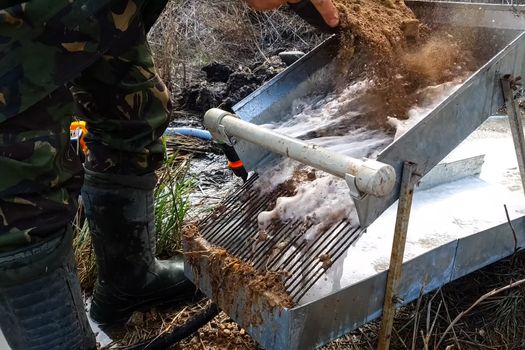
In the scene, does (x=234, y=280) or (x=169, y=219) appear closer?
(x=234, y=280)

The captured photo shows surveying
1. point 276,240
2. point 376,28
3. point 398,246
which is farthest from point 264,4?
point 398,246

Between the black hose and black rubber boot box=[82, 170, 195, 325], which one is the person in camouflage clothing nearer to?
black rubber boot box=[82, 170, 195, 325]

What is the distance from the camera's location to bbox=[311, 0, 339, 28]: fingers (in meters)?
2.14

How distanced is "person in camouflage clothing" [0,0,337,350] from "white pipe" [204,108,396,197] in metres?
0.25

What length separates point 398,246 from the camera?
1833mm

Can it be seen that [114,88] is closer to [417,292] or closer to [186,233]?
[186,233]

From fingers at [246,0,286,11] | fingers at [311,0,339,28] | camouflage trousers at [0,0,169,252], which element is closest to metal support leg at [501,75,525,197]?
fingers at [311,0,339,28]

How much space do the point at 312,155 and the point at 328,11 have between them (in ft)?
2.38

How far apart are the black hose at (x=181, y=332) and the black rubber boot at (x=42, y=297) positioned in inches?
12.2

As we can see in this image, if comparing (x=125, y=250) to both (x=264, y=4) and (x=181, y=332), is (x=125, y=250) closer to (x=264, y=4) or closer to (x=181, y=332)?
(x=181, y=332)

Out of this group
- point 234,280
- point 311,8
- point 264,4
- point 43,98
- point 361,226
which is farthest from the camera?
point 311,8

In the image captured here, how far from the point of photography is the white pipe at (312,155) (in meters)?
1.55

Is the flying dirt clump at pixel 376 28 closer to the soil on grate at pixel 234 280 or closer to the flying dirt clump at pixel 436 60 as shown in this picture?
the flying dirt clump at pixel 436 60

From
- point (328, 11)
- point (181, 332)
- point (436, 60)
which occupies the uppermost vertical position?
point (328, 11)
